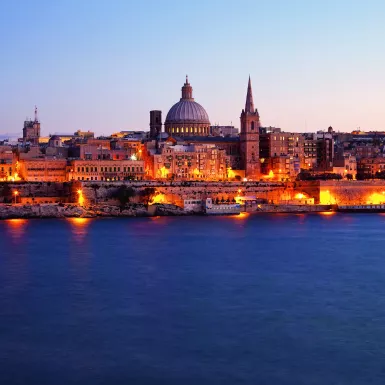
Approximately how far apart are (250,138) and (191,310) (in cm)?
3610

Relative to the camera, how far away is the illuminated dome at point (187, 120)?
56562 mm

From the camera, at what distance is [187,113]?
187 feet

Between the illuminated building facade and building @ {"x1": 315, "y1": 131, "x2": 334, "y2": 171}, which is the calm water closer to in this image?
the illuminated building facade

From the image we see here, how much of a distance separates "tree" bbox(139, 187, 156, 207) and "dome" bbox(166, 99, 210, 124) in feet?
55.6

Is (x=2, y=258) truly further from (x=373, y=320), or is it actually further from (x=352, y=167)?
(x=352, y=167)

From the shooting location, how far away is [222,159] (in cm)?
4994

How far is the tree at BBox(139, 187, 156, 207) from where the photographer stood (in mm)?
40156

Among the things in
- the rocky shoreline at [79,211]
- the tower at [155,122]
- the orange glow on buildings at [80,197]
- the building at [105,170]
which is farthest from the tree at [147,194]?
the tower at [155,122]

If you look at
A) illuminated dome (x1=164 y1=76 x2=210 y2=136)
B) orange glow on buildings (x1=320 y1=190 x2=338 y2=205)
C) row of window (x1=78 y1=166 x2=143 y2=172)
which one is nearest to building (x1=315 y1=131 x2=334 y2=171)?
illuminated dome (x1=164 y1=76 x2=210 y2=136)

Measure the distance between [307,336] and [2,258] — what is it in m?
11.1

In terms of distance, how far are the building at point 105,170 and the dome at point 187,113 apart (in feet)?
36.8

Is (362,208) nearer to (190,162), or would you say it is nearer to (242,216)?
(242,216)

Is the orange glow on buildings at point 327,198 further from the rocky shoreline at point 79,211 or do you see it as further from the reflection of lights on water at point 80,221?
the reflection of lights on water at point 80,221

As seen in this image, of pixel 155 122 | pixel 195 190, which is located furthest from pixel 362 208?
pixel 155 122
